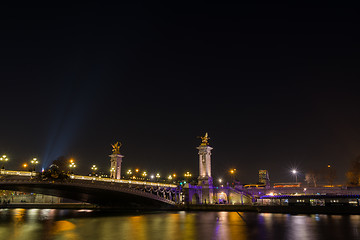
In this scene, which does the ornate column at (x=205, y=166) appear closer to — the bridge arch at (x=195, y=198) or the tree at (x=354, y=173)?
the bridge arch at (x=195, y=198)

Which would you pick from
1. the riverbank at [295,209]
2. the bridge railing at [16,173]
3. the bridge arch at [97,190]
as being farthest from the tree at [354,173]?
the bridge railing at [16,173]

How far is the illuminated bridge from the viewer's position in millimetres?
45031

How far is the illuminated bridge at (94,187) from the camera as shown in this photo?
4503 cm

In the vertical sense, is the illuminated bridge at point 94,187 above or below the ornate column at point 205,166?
below

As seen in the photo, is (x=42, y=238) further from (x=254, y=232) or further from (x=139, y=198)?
(x=139, y=198)

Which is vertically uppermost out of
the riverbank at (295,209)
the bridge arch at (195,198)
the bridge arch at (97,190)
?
the bridge arch at (97,190)

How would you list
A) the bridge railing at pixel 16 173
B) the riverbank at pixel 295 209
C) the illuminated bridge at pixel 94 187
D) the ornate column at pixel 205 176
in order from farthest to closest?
the ornate column at pixel 205 176, the riverbank at pixel 295 209, the illuminated bridge at pixel 94 187, the bridge railing at pixel 16 173

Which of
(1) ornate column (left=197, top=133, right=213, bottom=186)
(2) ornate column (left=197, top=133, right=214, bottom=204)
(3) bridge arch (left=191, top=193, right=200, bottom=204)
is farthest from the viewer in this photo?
(1) ornate column (left=197, top=133, right=213, bottom=186)

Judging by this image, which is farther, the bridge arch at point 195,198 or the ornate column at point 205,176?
the bridge arch at point 195,198

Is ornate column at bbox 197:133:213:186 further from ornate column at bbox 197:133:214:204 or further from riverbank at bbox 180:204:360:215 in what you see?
riverbank at bbox 180:204:360:215

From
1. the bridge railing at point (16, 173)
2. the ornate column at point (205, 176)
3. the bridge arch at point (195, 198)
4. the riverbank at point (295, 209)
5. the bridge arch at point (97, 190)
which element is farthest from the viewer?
the bridge arch at point (195, 198)

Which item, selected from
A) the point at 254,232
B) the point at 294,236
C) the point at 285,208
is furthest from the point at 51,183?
the point at 285,208

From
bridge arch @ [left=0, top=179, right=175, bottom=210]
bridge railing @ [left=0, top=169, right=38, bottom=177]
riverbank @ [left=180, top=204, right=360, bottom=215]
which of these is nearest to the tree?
riverbank @ [left=180, top=204, right=360, bottom=215]

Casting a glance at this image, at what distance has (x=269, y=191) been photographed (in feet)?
273
